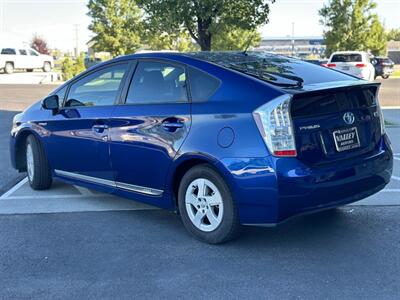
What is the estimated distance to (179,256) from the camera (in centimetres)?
426

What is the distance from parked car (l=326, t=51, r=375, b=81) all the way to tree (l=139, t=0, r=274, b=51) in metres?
12.7

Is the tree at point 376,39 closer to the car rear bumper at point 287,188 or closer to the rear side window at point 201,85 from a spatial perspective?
the rear side window at point 201,85

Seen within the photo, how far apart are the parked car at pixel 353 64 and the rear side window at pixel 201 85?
2025 cm

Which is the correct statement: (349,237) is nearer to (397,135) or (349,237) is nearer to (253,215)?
(253,215)

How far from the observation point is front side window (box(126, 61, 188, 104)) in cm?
468

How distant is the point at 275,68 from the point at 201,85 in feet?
2.36

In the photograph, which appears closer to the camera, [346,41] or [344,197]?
[344,197]

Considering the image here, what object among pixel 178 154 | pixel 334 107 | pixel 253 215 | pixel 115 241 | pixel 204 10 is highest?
pixel 204 10

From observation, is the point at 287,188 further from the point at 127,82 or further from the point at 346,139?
the point at 127,82

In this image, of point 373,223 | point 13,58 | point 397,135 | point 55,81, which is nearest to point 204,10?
point 397,135

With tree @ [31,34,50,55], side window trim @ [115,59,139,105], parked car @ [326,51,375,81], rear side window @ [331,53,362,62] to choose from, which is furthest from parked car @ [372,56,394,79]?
tree @ [31,34,50,55]

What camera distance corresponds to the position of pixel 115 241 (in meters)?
4.65

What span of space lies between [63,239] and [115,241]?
18.1 inches

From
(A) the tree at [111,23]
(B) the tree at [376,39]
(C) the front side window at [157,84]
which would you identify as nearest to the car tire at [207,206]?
(C) the front side window at [157,84]
